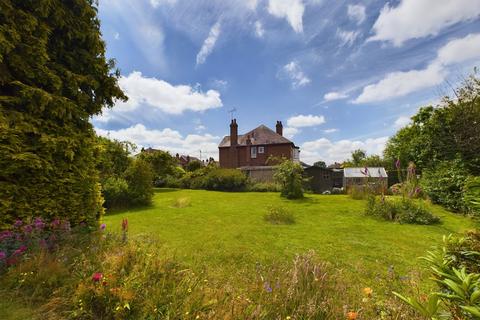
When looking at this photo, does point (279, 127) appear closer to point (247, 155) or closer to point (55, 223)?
point (247, 155)

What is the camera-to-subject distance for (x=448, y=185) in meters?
10.8

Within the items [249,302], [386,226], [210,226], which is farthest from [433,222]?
[249,302]

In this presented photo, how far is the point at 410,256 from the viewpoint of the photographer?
519cm

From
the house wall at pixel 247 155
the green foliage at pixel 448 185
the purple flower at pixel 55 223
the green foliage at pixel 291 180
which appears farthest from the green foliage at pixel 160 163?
the green foliage at pixel 448 185

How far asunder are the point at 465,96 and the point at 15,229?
20215mm

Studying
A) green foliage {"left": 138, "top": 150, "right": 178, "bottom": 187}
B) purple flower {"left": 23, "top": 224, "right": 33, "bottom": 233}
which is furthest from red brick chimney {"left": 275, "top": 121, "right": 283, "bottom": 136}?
purple flower {"left": 23, "top": 224, "right": 33, "bottom": 233}

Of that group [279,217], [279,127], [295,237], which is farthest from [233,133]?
[295,237]

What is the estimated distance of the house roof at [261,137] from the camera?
30.4 m

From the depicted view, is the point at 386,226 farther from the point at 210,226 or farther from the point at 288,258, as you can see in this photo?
the point at 210,226

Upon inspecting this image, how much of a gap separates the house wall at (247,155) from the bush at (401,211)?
19744 mm

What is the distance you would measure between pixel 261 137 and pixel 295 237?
25.6 metres

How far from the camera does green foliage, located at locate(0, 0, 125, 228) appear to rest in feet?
12.5

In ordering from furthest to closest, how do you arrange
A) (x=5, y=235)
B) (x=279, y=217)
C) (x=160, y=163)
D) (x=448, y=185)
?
(x=160, y=163) → (x=448, y=185) → (x=279, y=217) → (x=5, y=235)

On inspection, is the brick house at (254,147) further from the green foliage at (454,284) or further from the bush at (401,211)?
the green foliage at (454,284)
